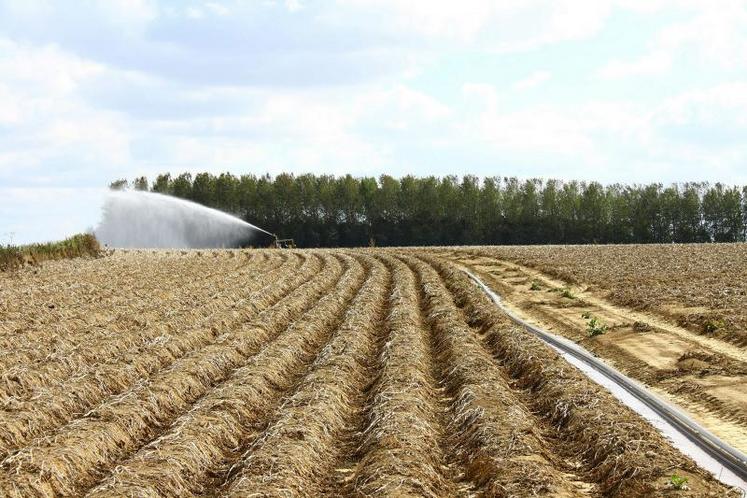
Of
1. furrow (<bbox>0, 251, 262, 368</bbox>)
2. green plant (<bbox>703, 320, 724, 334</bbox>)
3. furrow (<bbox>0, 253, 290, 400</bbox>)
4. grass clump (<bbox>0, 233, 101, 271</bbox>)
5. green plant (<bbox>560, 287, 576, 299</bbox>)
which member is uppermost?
grass clump (<bbox>0, 233, 101, 271</bbox>)

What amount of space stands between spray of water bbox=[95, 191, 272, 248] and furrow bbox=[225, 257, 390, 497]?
138 feet

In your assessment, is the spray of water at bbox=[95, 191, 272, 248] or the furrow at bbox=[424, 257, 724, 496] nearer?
the furrow at bbox=[424, 257, 724, 496]

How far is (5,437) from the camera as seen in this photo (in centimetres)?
1138

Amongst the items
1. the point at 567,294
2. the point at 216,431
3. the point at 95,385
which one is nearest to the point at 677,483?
the point at 216,431

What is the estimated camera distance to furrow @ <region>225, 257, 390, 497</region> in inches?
377

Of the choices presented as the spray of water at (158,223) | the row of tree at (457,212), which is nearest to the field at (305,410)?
the spray of water at (158,223)

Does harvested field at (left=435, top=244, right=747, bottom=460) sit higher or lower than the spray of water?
lower

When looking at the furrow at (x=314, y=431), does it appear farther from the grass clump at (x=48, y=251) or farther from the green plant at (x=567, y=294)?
the grass clump at (x=48, y=251)

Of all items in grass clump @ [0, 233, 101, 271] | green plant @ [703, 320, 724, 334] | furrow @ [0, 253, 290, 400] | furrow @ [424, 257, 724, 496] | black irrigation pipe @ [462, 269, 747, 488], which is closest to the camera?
furrow @ [424, 257, 724, 496]

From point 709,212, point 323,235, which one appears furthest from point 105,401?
point 709,212

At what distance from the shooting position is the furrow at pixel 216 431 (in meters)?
9.69

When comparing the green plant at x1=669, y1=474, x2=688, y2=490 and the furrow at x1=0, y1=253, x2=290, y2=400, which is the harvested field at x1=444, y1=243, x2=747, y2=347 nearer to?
the green plant at x1=669, y1=474, x2=688, y2=490

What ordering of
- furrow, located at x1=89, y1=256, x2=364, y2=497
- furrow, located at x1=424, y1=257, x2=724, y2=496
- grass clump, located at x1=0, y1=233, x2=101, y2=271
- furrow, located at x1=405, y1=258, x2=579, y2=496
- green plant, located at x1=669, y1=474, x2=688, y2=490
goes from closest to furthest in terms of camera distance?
green plant, located at x1=669, y1=474, x2=688, y2=490 → furrow, located at x1=405, y1=258, x2=579, y2=496 → furrow, located at x1=424, y1=257, x2=724, y2=496 → furrow, located at x1=89, y1=256, x2=364, y2=497 → grass clump, located at x1=0, y1=233, x2=101, y2=271

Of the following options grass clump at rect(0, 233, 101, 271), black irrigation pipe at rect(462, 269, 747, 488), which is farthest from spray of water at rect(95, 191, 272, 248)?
black irrigation pipe at rect(462, 269, 747, 488)
